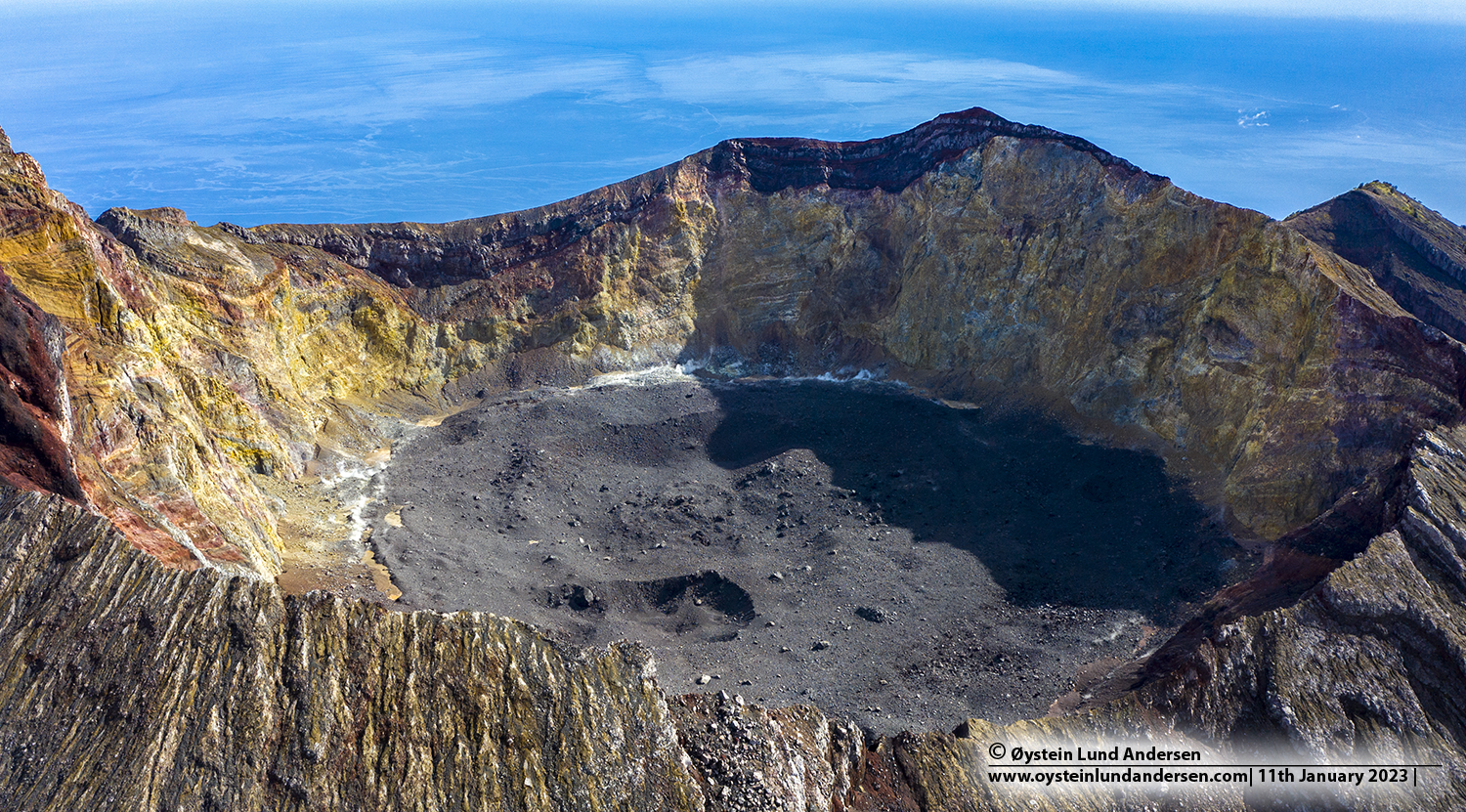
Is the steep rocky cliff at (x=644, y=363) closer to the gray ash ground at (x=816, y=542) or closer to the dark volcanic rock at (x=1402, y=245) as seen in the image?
the dark volcanic rock at (x=1402, y=245)

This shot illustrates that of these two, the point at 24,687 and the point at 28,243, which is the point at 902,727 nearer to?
the point at 24,687

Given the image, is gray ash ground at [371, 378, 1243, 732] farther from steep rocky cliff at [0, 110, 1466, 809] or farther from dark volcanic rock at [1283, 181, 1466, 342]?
dark volcanic rock at [1283, 181, 1466, 342]

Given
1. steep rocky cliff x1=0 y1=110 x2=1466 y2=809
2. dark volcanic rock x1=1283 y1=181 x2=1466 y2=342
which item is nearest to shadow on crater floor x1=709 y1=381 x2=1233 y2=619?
steep rocky cliff x1=0 y1=110 x2=1466 y2=809

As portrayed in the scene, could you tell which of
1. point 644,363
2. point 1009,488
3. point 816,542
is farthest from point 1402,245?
point 644,363

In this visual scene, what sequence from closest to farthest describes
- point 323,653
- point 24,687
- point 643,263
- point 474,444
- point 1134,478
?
point 24,687 → point 323,653 → point 1134,478 → point 474,444 → point 643,263

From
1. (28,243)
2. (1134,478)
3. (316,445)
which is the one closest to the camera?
(28,243)

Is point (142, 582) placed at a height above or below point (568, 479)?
above

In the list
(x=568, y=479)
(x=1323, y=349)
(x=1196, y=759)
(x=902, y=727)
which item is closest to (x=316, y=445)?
(x=568, y=479)
